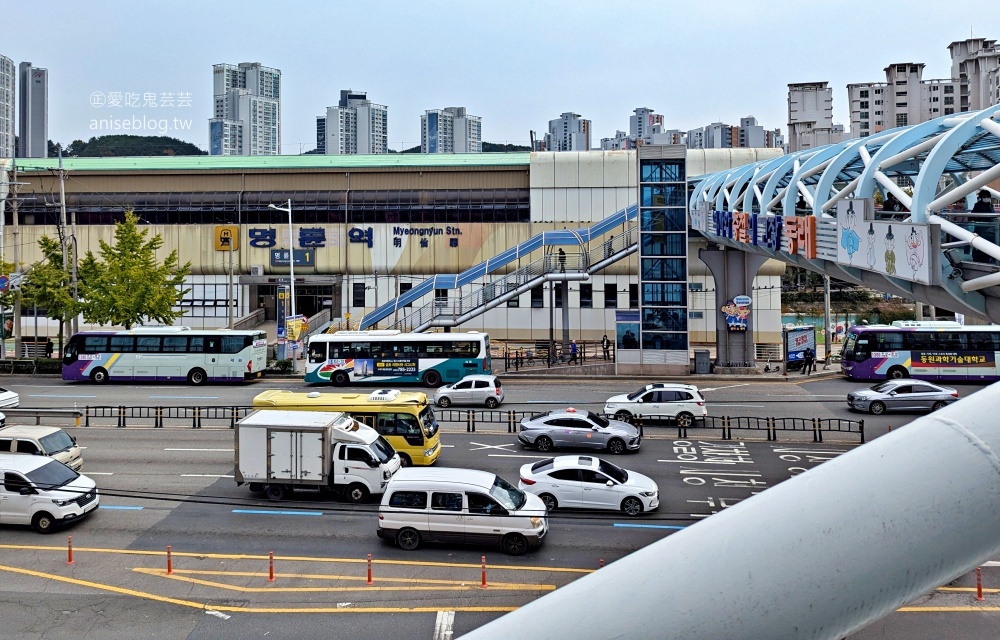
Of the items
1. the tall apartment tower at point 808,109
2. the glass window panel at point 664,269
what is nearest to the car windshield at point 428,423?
the glass window panel at point 664,269

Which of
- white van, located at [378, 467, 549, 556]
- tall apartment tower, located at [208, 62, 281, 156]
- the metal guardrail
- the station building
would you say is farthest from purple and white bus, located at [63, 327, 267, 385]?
tall apartment tower, located at [208, 62, 281, 156]

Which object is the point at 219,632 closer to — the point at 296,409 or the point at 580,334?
the point at 296,409

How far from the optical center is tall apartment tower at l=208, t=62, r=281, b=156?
148250 mm

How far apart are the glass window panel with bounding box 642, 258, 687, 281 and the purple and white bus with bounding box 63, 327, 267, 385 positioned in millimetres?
19145

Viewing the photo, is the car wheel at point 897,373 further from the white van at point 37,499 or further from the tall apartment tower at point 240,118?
the tall apartment tower at point 240,118

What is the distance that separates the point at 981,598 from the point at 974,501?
14120 millimetres

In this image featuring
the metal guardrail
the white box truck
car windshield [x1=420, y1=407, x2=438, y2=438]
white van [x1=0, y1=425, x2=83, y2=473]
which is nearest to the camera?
the white box truck

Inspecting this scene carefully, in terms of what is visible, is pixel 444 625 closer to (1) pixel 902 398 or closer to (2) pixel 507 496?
(2) pixel 507 496

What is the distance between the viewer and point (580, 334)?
191 feet

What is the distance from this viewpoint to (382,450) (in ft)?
68.3

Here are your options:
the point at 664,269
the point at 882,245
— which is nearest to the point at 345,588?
the point at 882,245

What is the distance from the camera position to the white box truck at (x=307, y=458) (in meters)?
20.0

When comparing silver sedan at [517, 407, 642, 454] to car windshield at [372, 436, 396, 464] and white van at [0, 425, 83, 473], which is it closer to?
car windshield at [372, 436, 396, 464]

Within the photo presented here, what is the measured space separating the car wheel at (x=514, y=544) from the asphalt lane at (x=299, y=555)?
0.28 metres
